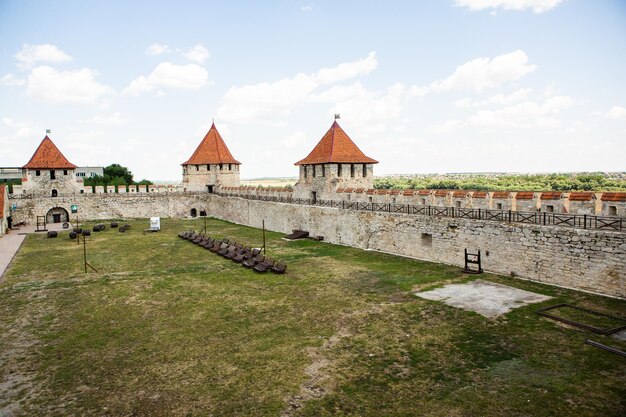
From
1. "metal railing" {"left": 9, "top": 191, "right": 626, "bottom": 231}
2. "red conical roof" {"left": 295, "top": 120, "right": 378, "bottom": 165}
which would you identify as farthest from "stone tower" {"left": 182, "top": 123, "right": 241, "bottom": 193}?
"metal railing" {"left": 9, "top": 191, "right": 626, "bottom": 231}

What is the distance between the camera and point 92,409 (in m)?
6.91

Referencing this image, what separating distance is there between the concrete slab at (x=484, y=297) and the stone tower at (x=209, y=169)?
30.9m

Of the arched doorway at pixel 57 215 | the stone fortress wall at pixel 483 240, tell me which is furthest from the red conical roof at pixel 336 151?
the arched doorway at pixel 57 215

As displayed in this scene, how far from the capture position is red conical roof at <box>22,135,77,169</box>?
35550 millimetres

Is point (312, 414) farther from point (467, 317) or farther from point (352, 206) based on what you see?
point (352, 206)

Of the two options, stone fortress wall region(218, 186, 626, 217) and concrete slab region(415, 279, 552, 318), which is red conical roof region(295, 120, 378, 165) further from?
concrete slab region(415, 279, 552, 318)

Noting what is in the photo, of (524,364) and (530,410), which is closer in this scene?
(530,410)

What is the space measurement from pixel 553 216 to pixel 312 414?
10919mm

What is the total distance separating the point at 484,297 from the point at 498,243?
3.49 meters

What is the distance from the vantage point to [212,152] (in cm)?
4141

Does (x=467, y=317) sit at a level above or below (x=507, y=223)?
below

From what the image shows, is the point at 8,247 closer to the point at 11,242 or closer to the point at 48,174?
the point at 11,242

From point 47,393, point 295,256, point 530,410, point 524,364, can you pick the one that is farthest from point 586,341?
point 295,256

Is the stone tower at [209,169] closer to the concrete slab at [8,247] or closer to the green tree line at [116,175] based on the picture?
the concrete slab at [8,247]
